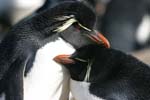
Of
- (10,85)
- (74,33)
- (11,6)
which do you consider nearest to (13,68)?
(10,85)

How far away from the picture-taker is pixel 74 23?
1.22 m

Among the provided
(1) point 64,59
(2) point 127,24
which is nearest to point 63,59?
(1) point 64,59

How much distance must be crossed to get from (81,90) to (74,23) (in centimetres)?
15

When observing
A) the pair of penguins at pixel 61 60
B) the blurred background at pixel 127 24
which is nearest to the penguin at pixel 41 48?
the pair of penguins at pixel 61 60

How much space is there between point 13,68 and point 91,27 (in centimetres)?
19

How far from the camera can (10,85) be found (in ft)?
3.92

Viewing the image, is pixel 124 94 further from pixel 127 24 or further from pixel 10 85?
pixel 127 24

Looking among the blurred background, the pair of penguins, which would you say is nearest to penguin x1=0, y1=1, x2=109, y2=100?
the pair of penguins

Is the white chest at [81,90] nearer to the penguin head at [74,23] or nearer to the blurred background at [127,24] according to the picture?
the penguin head at [74,23]

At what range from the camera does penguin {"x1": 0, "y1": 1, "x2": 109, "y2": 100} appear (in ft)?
3.95

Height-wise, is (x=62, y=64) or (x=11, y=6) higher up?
(x=11, y=6)

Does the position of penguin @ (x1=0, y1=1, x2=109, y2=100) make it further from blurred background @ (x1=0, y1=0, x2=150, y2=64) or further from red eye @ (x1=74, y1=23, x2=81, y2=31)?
blurred background @ (x1=0, y1=0, x2=150, y2=64)

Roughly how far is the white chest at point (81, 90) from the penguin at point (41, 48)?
3 cm

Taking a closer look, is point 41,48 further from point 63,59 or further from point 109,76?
point 109,76
